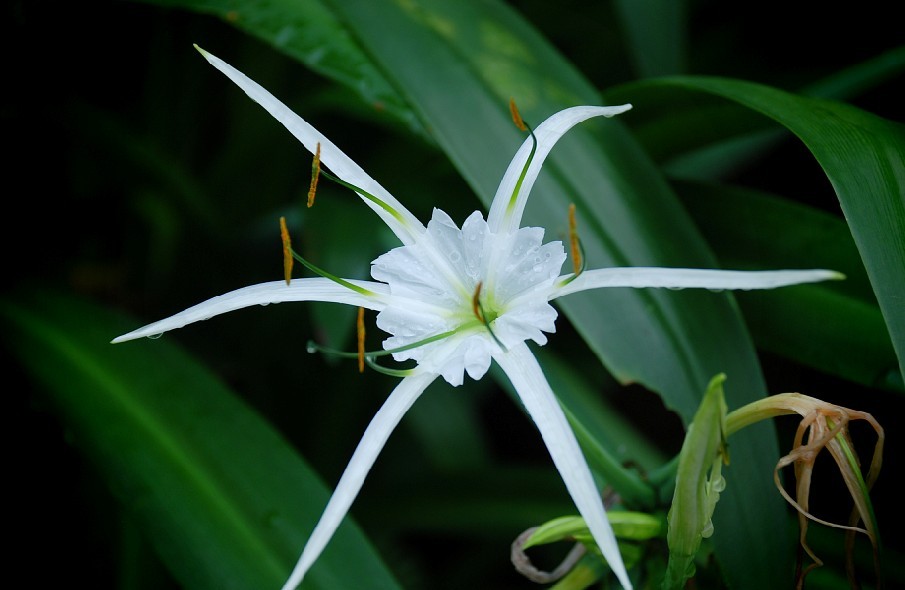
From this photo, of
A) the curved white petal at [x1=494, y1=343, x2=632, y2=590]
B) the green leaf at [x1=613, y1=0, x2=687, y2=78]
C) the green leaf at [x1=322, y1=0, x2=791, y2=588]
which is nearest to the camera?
the curved white petal at [x1=494, y1=343, x2=632, y2=590]

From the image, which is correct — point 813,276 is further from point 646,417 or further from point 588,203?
point 646,417

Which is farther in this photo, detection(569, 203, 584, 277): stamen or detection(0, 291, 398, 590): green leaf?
detection(0, 291, 398, 590): green leaf

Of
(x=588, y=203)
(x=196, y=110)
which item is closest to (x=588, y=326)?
(x=588, y=203)

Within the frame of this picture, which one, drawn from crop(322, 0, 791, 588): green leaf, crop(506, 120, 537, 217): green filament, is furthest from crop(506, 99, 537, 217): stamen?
crop(322, 0, 791, 588): green leaf

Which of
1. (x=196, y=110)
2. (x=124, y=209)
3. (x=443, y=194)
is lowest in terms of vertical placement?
(x=443, y=194)

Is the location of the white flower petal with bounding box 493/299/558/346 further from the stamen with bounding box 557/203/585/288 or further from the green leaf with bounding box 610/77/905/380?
the green leaf with bounding box 610/77/905/380

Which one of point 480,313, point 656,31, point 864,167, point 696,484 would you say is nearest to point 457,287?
point 480,313

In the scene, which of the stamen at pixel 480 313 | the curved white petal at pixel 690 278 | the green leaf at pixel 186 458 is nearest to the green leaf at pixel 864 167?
the curved white petal at pixel 690 278
